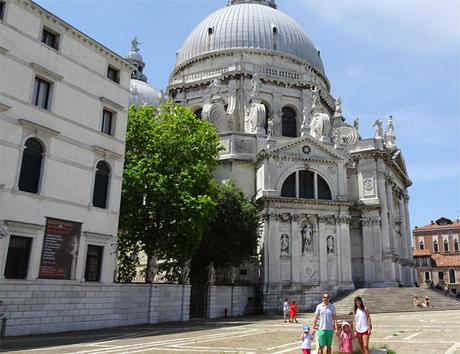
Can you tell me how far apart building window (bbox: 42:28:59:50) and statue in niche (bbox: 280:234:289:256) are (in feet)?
73.3

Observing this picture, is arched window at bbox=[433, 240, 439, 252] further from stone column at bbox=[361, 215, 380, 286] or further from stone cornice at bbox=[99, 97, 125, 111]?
stone cornice at bbox=[99, 97, 125, 111]

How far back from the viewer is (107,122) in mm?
22109

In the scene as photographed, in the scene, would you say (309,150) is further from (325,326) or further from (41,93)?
(325,326)

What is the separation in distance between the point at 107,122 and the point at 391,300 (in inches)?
952

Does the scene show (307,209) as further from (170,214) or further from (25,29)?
(25,29)

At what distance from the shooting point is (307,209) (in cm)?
3628

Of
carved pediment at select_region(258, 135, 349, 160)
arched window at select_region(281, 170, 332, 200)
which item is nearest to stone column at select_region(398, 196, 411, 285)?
carved pediment at select_region(258, 135, 349, 160)

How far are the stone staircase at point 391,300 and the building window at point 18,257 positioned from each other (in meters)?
21.3

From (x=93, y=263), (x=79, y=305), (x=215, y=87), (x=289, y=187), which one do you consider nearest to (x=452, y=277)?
(x=289, y=187)

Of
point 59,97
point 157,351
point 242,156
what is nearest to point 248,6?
point 242,156

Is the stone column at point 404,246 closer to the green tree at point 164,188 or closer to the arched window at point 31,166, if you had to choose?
the green tree at point 164,188

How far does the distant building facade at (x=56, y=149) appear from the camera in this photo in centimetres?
1706

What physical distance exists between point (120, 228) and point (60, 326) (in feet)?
26.1

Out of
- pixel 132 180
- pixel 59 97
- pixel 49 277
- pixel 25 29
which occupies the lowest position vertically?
pixel 49 277
